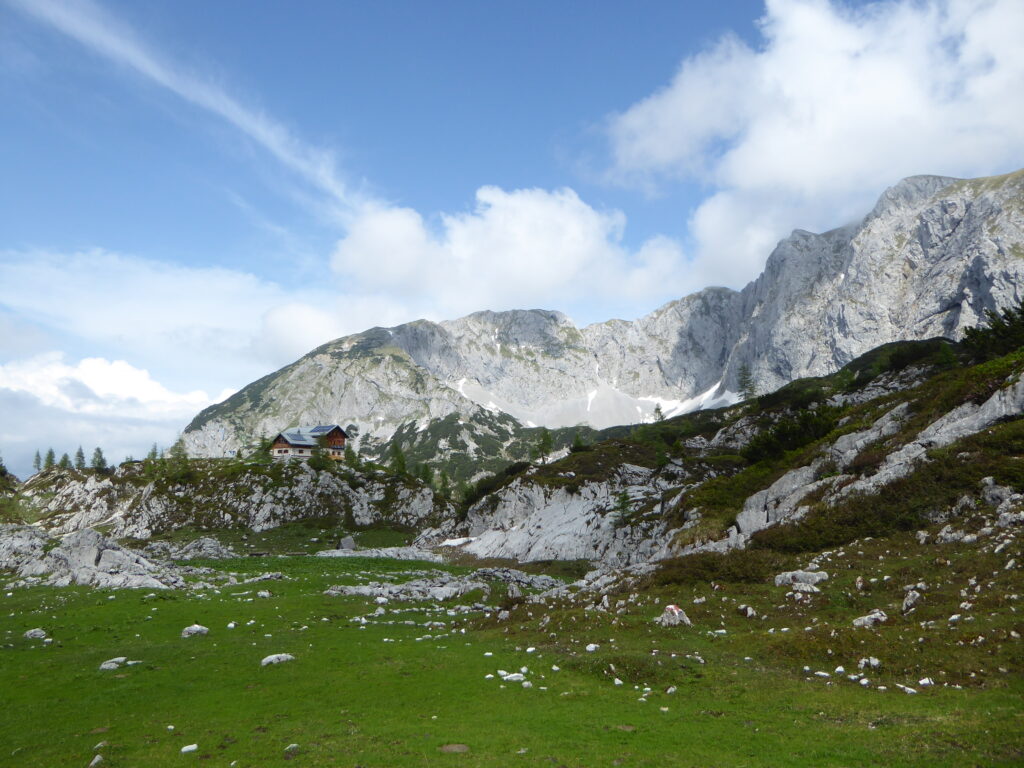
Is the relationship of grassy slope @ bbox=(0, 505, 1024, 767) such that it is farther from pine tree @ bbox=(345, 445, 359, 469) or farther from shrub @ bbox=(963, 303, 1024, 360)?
pine tree @ bbox=(345, 445, 359, 469)

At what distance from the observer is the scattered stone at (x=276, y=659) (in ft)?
78.5

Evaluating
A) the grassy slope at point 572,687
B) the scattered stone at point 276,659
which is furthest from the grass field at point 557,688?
the scattered stone at point 276,659

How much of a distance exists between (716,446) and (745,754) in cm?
11592

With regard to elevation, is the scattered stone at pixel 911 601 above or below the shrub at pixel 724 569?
above

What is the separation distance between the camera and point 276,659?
79.8 ft

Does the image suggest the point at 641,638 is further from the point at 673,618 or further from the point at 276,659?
the point at 276,659

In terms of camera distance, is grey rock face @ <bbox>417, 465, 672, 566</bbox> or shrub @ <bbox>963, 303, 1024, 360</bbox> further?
shrub @ <bbox>963, 303, 1024, 360</bbox>

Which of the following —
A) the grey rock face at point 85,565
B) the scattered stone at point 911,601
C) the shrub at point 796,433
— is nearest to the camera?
the scattered stone at point 911,601

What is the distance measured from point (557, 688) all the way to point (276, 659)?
13.1m

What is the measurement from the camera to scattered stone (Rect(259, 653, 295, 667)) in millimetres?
23922

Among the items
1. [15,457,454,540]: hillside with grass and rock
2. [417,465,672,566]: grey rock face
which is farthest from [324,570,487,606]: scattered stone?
[15,457,454,540]: hillside with grass and rock

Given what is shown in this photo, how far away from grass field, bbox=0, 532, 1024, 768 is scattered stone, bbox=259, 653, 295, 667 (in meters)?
0.39

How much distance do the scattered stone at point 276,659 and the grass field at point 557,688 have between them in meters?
0.39

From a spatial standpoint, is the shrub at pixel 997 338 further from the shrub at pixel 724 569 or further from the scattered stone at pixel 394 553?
the scattered stone at pixel 394 553
